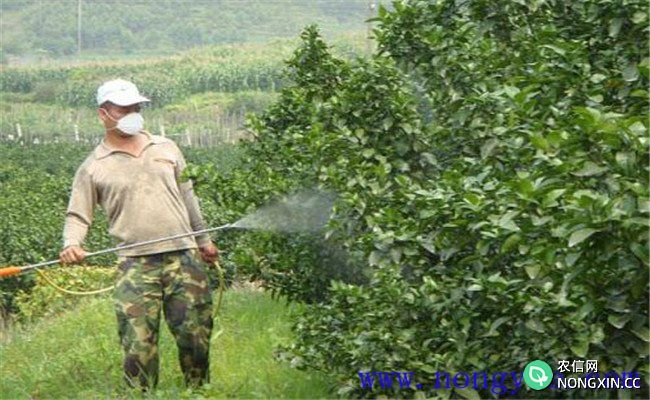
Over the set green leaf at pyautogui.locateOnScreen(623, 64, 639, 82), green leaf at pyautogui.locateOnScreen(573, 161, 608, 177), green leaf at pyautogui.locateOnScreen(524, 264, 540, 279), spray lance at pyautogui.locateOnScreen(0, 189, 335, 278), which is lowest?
spray lance at pyautogui.locateOnScreen(0, 189, 335, 278)

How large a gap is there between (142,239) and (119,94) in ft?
2.66

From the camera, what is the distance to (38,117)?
7119cm

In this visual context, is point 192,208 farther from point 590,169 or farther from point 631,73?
point 590,169

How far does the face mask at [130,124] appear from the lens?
7457 millimetres

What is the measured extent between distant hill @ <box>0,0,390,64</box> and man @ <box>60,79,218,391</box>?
3322 inches

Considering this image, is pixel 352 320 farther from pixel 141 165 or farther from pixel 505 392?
pixel 141 165

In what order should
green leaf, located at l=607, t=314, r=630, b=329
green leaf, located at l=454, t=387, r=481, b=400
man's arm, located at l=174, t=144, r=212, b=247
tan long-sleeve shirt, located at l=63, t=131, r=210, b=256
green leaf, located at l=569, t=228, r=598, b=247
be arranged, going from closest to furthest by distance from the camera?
green leaf, located at l=569, t=228, r=598, b=247 < green leaf, located at l=607, t=314, r=630, b=329 < green leaf, located at l=454, t=387, r=481, b=400 < tan long-sleeve shirt, located at l=63, t=131, r=210, b=256 < man's arm, located at l=174, t=144, r=212, b=247

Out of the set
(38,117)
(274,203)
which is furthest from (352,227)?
(38,117)

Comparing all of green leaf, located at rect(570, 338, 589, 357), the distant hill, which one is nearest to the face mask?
green leaf, located at rect(570, 338, 589, 357)

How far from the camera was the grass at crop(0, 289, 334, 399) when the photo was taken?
7.52 m

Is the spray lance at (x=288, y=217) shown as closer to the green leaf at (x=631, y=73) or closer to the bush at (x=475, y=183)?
the bush at (x=475, y=183)

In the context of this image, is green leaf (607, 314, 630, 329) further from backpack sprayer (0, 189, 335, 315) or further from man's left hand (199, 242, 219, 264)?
man's left hand (199, 242, 219, 264)

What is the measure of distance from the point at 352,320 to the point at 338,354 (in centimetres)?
19

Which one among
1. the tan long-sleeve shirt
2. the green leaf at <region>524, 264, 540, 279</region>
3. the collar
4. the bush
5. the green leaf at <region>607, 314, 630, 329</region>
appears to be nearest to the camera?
the bush
